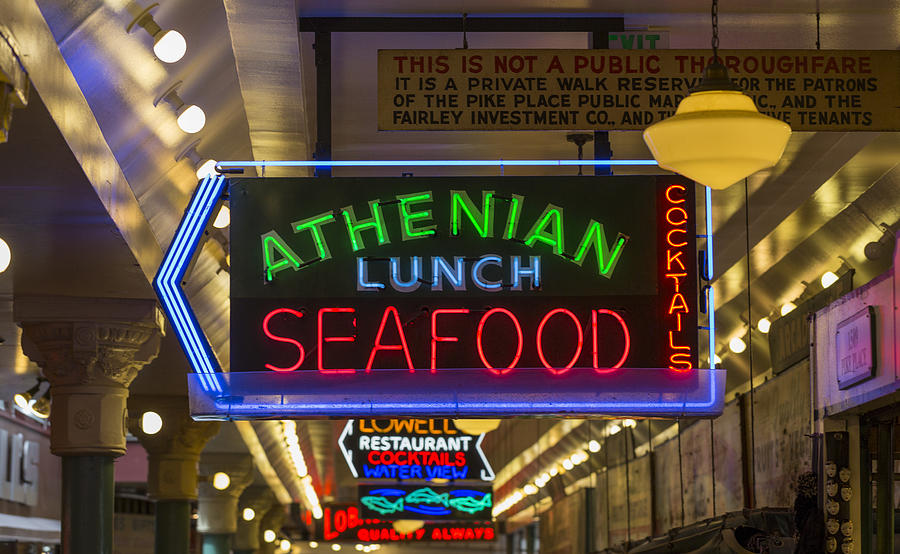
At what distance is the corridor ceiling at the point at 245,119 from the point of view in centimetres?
884

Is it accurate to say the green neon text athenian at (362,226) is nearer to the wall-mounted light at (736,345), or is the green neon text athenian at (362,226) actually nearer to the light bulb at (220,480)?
the wall-mounted light at (736,345)

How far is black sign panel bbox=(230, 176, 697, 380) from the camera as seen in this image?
9.23 m

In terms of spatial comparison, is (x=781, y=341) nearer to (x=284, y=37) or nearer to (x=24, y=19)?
(x=284, y=37)

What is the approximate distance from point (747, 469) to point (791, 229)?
2791mm

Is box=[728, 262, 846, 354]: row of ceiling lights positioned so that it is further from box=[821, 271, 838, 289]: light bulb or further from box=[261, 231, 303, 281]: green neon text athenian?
box=[261, 231, 303, 281]: green neon text athenian

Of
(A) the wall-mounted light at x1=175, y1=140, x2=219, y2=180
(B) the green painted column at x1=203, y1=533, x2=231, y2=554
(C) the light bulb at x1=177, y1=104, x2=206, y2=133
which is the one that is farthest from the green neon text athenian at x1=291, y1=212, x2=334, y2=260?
(B) the green painted column at x1=203, y1=533, x2=231, y2=554

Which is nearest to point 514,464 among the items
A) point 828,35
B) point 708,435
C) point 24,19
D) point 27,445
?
point 27,445

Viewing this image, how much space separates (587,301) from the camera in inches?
369

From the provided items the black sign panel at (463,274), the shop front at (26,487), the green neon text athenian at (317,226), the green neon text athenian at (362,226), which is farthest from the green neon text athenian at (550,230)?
the shop front at (26,487)

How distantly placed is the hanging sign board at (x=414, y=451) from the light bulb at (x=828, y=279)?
933 centimetres

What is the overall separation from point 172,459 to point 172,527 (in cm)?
95

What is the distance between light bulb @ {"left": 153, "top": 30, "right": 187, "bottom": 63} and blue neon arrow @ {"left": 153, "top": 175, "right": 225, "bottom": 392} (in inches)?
35.9

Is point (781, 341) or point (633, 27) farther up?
point (633, 27)

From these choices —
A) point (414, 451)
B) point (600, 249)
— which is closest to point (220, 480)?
point (414, 451)
